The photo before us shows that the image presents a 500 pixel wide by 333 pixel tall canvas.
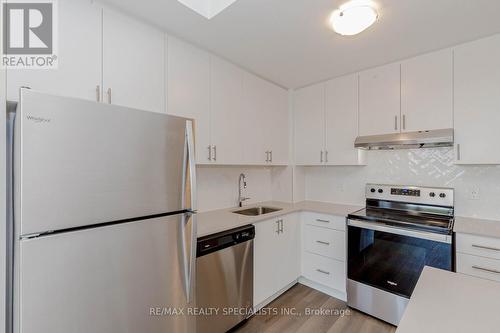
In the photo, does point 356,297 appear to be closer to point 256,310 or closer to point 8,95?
point 256,310

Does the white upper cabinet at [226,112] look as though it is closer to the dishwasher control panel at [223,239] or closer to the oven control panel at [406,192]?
the dishwasher control panel at [223,239]

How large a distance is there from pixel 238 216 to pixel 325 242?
1000 mm

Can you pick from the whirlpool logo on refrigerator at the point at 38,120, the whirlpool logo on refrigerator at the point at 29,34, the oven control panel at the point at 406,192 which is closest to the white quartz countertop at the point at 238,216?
the oven control panel at the point at 406,192

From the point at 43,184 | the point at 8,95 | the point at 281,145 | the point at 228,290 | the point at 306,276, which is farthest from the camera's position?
the point at 281,145

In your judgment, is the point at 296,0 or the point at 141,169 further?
the point at 296,0

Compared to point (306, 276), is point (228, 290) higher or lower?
higher

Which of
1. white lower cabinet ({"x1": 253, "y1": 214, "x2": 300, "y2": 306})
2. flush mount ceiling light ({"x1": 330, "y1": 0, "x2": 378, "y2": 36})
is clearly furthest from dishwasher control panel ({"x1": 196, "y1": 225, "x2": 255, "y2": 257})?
Result: flush mount ceiling light ({"x1": 330, "y1": 0, "x2": 378, "y2": 36})

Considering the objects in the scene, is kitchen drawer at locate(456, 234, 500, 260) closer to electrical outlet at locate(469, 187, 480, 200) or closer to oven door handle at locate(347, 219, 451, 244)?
oven door handle at locate(347, 219, 451, 244)

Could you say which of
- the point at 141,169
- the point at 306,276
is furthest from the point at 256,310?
the point at 141,169

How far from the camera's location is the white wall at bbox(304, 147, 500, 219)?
2.09m

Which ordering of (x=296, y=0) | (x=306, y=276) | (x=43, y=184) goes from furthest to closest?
(x=306, y=276), (x=296, y=0), (x=43, y=184)

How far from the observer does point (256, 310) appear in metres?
2.19

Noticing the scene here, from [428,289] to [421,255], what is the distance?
119 centimetres

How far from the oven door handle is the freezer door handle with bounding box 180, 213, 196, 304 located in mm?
1576
